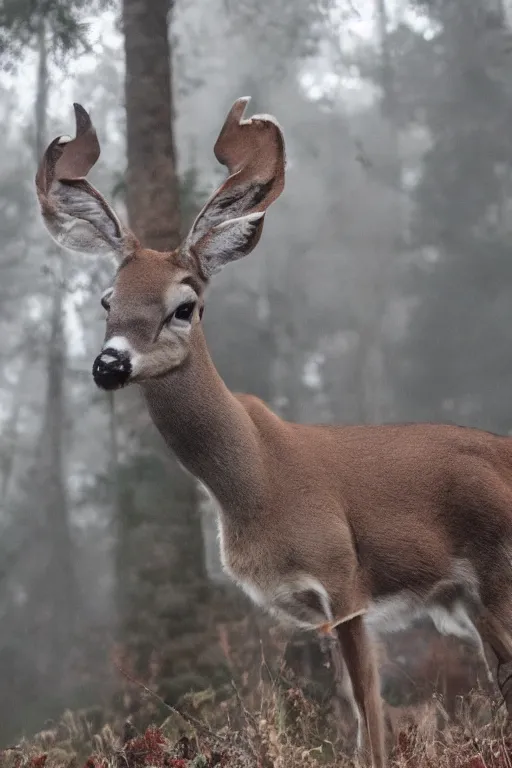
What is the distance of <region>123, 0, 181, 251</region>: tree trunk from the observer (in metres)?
4.93

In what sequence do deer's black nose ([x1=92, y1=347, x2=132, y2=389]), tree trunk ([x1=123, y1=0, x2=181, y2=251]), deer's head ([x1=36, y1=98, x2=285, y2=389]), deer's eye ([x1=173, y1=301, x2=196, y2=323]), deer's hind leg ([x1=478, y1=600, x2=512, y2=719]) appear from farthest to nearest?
tree trunk ([x1=123, y1=0, x2=181, y2=251]), deer's hind leg ([x1=478, y1=600, x2=512, y2=719]), deer's eye ([x1=173, y1=301, x2=196, y2=323]), deer's head ([x1=36, y1=98, x2=285, y2=389]), deer's black nose ([x1=92, y1=347, x2=132, y2=389])

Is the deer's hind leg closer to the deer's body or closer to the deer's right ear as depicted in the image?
the deer's body

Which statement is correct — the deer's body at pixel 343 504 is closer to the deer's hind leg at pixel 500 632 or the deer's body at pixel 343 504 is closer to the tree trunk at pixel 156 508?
the deer's hind leg at pixel 500 632

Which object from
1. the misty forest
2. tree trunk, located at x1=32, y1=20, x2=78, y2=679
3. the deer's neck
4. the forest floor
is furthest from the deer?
tree trunk, located at x1=32, y1=20, x2=78, y2=679

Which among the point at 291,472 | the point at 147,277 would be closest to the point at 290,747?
the point at 291,472

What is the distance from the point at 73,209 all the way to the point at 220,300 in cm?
236

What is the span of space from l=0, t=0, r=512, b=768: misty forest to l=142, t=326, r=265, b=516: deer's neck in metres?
2.15

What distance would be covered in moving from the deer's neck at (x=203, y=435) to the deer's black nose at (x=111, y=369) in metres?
0.28

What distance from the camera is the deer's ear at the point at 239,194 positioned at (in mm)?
2721

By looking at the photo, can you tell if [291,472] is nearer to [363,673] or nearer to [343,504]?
[343,504]

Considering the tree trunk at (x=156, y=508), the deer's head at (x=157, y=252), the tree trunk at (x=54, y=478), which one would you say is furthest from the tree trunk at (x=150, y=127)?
the deer's head at (x=157, y=252)

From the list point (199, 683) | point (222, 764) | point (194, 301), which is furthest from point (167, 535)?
point (194, 301)

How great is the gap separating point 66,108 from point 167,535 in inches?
117

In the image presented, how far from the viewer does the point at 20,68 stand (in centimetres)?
571
